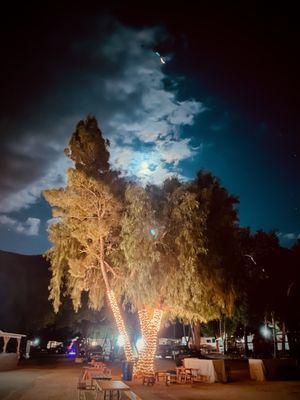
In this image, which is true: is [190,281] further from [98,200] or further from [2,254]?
[2,254]

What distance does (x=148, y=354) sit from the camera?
18.7 metres

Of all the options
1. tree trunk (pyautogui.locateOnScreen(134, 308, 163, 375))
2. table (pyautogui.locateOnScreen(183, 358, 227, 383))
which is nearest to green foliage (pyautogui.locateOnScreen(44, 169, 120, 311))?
tree trunk (pyautogui.locateOnScreen(134, 308, 163, 375))

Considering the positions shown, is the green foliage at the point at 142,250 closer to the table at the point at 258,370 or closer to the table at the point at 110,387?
the table at the point at 110,387

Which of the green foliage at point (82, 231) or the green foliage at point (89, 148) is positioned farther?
the green foliage at point (89, 148)

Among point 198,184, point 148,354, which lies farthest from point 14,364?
point 198,184

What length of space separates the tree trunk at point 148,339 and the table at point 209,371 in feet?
6.94

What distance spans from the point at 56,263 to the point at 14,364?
11116 mm

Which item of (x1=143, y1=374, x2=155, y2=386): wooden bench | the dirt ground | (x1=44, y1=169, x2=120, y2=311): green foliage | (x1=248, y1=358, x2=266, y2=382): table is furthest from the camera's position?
(x1=44, y1=169, x2=120, y2=311): green foliage

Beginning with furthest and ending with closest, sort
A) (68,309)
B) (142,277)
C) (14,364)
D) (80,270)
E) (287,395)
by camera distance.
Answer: (68,309) < (14,364) < (80,270) < (142,277) < (287,395)

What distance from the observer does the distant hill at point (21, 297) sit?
40956 mm

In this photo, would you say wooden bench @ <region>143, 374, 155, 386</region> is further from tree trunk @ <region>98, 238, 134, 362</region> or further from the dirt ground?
tree trunk @ <region>98, 238, 134, 362</region>

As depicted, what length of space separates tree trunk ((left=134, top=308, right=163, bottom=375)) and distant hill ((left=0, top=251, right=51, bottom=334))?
25.4 metres

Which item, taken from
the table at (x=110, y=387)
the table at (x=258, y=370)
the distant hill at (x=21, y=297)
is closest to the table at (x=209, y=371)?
the table at (x=258, y=370)

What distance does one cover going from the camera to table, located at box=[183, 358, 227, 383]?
1825 cm
